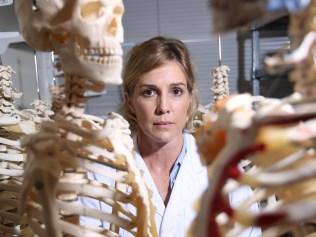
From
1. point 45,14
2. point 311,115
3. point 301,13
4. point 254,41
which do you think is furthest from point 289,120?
point 254,41

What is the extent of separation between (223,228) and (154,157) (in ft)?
2.63

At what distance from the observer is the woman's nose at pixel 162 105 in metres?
1.13

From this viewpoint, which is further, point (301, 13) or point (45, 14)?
point (45, 14)

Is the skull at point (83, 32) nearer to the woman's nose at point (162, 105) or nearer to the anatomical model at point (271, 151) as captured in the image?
the anatomical model at point (271, 151)

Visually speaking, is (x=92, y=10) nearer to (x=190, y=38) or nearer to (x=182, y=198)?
(x=182, y=198)

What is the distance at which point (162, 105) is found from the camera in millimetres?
1132

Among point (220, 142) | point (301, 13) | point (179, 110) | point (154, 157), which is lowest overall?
point (154, 157)

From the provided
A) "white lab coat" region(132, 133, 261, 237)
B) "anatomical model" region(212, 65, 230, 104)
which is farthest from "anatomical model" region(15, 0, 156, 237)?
"anatomical model" region(212, 65, 230, 104)

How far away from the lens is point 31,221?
2.22ft

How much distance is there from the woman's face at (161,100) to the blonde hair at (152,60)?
0.06 feet

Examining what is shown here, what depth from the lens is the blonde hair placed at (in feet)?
3.80

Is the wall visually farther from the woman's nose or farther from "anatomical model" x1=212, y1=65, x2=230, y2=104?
the woman's nose

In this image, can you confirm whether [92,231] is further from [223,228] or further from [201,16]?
[201,16]

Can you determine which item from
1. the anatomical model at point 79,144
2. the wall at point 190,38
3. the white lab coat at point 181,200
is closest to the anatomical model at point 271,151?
the anatomical model at point 79,144
